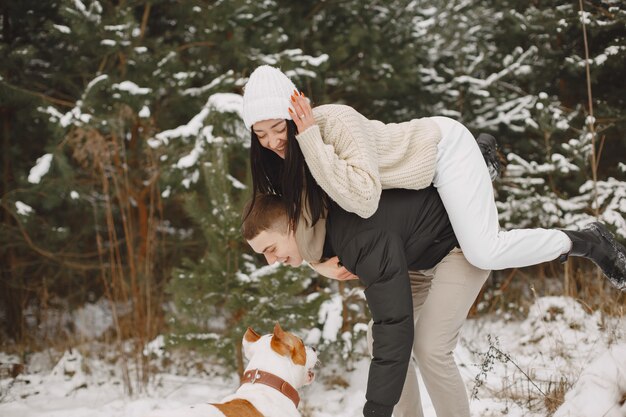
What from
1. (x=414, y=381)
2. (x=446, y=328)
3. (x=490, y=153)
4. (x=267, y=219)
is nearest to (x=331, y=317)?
(x=414, y=381)

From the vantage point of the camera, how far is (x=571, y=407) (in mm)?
2779

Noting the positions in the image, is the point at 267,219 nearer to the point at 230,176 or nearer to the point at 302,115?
the point at 302,115

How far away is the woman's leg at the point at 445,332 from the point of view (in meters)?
2.47

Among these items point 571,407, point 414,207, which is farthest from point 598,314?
point 414,207

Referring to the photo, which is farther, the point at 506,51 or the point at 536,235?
the point at 506,51

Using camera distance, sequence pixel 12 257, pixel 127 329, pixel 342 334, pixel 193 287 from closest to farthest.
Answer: pixel 193 287 → pixel 342 334 → pixel 127 329 → pixel 12 257

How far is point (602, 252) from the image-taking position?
2859mm

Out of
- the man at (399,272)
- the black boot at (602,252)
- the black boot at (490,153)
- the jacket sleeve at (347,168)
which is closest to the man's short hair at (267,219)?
A: the man at (399,272)

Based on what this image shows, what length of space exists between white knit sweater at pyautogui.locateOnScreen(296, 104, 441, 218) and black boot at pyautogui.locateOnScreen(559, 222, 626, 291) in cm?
89

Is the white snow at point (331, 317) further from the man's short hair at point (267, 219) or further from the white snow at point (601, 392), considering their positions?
the man's short hair at point (267, 219)

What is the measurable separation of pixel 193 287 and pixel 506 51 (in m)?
5.69

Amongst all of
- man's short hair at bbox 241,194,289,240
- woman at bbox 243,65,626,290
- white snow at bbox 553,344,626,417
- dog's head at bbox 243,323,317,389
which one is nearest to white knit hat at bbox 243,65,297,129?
woman at bbox 243,65,626,290

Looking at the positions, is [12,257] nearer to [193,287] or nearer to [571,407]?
[193,287]

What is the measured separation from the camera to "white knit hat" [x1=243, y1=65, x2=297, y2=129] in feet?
8.01
